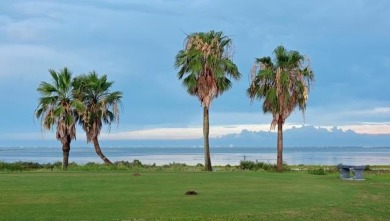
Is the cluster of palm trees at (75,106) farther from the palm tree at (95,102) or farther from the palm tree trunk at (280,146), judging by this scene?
the palm tree trunk at (280,146)

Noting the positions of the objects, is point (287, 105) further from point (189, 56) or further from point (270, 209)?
point (270, 209)

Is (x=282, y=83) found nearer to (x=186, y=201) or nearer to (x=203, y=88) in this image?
(x=203, y=88)

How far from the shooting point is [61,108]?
37.9 meters

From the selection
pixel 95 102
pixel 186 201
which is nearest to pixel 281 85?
pixel 95 102

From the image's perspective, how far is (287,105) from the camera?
38.8 m

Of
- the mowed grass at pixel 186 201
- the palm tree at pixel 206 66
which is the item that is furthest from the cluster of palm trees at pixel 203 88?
the mowed grass at pixel 186 201

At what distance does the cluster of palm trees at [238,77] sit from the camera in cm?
3725

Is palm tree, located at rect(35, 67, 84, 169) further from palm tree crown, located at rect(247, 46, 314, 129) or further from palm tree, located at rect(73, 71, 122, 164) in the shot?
palm tree crown, located at rect(247, 46, 314, 129)

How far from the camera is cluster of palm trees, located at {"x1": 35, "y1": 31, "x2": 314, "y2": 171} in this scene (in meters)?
37.4

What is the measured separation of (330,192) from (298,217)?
6143mm

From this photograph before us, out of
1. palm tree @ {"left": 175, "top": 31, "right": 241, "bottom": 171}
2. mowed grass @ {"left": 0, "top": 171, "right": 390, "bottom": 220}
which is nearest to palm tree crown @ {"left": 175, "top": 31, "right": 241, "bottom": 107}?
palm tree @ {"left": 175, "top": 31, "right": 241, "bottom": 171}

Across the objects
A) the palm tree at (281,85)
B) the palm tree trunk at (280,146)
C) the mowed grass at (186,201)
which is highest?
the palm tree at (281,85)

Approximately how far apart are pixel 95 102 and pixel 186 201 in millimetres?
25859

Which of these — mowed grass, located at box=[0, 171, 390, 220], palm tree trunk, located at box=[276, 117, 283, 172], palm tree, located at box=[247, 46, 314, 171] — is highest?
palm tree, located at box=[247, 46, 314, 171]
